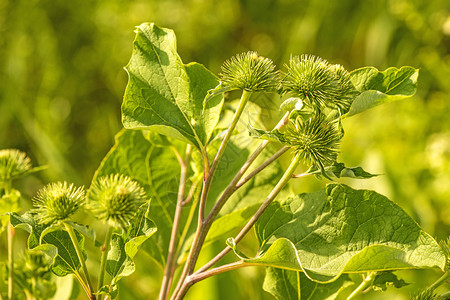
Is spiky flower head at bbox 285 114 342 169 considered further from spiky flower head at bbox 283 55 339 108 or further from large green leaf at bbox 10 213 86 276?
large green leaf at bbox 10 213 86 276

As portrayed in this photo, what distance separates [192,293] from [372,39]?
8.75 ft

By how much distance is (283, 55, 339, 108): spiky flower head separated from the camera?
2.25 feet

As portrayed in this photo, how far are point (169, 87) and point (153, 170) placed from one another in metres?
0.27

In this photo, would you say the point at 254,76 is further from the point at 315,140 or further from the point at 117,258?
the point at 117,258

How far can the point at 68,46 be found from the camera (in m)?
3.09

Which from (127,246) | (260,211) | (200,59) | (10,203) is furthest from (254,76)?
(200,59)

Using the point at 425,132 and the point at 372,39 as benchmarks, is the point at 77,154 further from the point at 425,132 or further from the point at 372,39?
the point at 372,39

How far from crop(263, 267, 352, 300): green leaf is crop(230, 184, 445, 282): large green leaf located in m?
0.11

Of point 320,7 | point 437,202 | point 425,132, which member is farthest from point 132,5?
point 437,202

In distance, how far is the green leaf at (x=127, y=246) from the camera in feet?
2.14

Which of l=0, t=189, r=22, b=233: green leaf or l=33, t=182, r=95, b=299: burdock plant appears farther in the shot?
l=0, t=189, r=22, b=233: green leaf

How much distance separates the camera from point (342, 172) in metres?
0.67

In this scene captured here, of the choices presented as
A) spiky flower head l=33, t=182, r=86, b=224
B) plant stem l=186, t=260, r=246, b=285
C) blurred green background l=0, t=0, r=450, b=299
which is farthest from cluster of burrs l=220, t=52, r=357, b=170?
blurred green background l=0, t=0, r=450, b=299

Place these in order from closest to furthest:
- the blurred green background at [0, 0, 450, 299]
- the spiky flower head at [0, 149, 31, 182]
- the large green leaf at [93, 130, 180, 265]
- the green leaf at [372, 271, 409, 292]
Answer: the green leaf at [372, 271, 409, 292] → the spiky flower head at [0, 149, 31, 182] → the large green leaf at [93, 130, 180, 265] → the blurred green background at [0, 0, 450, 299]
